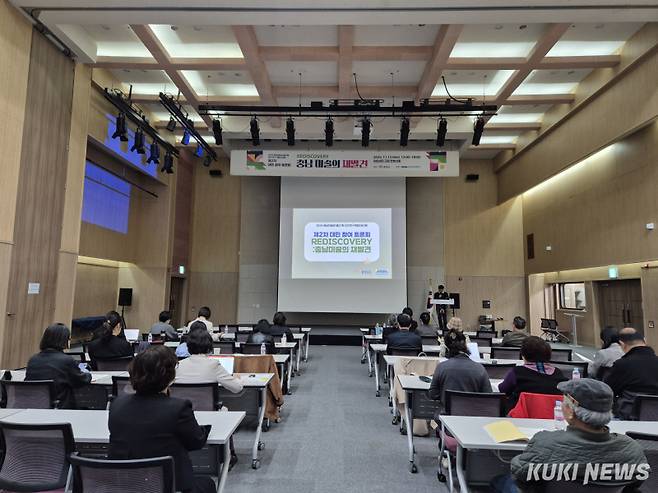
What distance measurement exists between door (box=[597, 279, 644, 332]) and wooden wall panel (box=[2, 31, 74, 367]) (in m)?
11.3

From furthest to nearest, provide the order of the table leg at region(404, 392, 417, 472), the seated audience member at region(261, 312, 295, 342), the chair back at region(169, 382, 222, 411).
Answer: the seated audience member at region(261, 312, 295, 342) < the table leg at region(404, 392, 417, 472) < the chair back at region(169, 382, 222, 411)

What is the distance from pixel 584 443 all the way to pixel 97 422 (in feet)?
7.92

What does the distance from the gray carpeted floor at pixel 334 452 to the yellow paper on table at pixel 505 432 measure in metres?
1.11

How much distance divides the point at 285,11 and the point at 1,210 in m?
4.87

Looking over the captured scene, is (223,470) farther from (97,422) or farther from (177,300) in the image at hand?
(177,300)

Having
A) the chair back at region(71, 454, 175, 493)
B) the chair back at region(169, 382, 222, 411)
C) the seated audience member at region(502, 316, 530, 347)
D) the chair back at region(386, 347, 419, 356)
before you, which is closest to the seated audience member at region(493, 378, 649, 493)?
the chair back at region(71, 454, 175, 493)

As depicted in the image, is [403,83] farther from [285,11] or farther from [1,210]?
[1,210]

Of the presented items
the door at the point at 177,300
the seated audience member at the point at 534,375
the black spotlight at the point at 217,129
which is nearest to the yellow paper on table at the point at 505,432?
the seated audience member at the point at 534,375

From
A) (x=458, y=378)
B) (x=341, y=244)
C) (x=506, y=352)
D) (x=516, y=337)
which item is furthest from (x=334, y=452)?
(x=341, y=244)

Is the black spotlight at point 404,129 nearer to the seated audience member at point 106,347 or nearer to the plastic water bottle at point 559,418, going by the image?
the seated audience member at point 106,347

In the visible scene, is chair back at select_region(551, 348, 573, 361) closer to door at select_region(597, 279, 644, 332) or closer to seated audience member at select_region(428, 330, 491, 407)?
seated audience member at select_region(428, 330, 491, 407)

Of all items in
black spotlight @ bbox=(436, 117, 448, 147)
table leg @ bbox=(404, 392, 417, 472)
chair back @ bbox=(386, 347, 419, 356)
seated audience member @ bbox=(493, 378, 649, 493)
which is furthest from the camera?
black spotlight @ bbox=(436, 117, 448, 147)

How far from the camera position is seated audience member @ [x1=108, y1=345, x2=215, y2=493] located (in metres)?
1.67

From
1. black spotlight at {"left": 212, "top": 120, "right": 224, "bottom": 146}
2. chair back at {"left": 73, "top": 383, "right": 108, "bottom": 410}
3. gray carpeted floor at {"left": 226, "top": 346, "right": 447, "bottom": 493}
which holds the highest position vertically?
black spotlight at {"left": 212, "top": 120, "right": 224, "bottom": 146}
